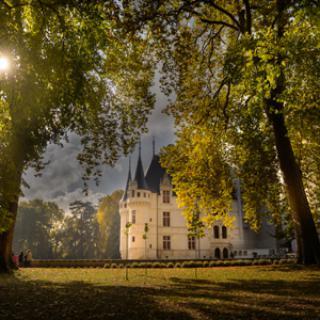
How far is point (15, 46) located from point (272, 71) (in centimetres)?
618

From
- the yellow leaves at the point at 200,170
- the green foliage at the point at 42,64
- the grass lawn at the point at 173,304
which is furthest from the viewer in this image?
the yellow leaves at the point at 200,170

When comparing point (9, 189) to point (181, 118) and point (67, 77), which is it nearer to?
point (67, 77)

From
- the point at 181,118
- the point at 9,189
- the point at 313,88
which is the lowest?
the point at 9,189

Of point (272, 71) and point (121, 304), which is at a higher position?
point (272, 71)

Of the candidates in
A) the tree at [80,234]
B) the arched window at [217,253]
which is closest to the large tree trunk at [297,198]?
the arched window at [217,253]

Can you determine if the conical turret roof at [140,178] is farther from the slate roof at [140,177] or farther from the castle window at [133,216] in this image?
the castle window at [133,216]

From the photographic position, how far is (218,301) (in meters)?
6.33

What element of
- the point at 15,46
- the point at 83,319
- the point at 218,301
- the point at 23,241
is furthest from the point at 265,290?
the point at 23,241

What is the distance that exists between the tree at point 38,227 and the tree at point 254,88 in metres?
60.4

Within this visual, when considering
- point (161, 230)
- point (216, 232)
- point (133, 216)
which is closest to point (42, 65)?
point (133, 216)

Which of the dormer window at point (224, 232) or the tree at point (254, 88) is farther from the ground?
the tree at point (254, 88)

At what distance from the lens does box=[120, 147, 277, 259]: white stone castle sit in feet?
136

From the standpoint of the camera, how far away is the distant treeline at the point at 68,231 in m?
61.7

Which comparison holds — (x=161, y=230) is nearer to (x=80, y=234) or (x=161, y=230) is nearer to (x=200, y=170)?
(x=200, y=170)
